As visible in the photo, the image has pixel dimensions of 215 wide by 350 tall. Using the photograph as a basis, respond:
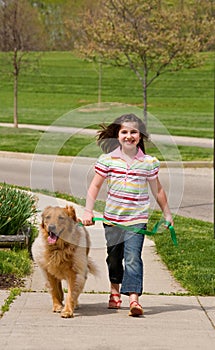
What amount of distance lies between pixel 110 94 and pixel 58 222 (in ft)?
122

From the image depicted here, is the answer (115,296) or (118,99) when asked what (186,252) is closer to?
(115,296)

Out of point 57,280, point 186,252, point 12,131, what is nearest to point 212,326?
point 57,280

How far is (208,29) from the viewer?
23875mm

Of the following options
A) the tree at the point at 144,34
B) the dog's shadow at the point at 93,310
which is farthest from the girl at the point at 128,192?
the tree at the point at 144,34

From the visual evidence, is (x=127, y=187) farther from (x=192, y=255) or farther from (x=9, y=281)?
(x=192, y=255)

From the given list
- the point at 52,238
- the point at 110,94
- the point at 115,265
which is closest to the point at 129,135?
the point at 52,238

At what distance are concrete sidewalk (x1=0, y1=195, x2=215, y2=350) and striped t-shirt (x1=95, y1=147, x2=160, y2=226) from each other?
757 mm

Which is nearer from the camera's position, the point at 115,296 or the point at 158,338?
the point at 158,338

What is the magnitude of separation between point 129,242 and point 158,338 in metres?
1.07

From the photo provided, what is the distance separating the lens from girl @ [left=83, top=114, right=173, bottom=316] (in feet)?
19.8

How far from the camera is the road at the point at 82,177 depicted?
12.7 metres

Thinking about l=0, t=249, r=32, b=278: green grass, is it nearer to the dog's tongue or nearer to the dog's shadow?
the dog's shadow

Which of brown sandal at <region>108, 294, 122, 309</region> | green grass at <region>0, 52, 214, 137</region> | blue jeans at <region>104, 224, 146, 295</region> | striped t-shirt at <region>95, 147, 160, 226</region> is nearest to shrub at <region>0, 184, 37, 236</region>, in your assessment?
brown sandal at <region>108, 294, 122, 309</region>

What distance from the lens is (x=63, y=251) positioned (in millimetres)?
5945
